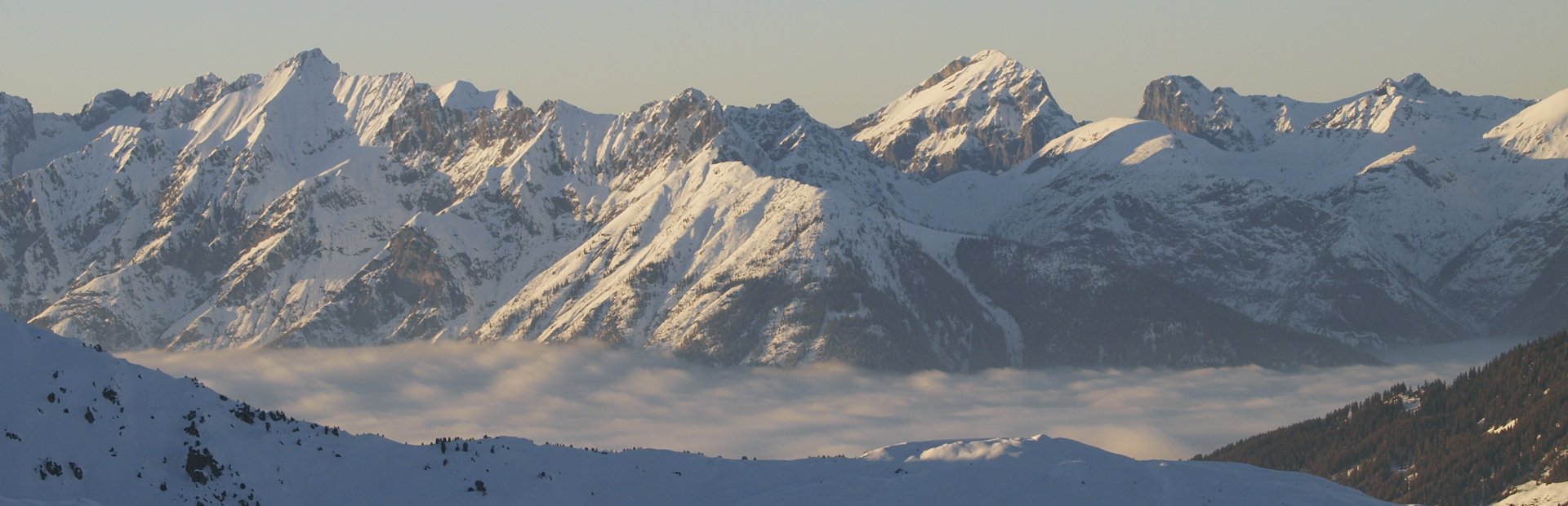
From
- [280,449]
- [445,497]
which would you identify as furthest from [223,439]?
[445,497]

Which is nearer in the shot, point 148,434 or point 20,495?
point 20,495

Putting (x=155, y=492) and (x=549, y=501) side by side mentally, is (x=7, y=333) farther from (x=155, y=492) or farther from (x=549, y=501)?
(x=549, y=501)

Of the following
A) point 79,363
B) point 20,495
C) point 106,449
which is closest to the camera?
point 20,495

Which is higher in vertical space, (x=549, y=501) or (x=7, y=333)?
(x=7, y=333)

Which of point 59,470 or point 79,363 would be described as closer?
point 59,470

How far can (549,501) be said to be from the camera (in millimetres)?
197750

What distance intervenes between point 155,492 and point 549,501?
112 feet

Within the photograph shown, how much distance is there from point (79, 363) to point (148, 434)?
12042 millimetres

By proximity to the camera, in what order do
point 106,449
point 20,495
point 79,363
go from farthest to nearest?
1. point 79,363
2. point 106,449
3. point 20,495

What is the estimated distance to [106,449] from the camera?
7205 inches

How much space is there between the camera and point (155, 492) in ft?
589

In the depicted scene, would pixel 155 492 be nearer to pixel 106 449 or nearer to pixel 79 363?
pixel 106 449

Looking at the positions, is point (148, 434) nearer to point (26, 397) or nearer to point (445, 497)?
point (26, 397)

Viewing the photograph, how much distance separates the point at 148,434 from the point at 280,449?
40.1 ft
